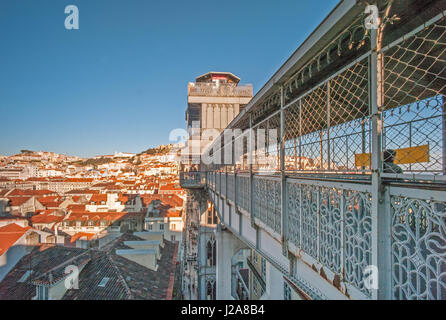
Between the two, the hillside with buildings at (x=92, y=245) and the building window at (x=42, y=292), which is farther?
the hillside with buildings at (x=92, y=245)

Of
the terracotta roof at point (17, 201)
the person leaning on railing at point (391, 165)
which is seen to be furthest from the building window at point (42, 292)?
the terracotta roof at point (17, 201)

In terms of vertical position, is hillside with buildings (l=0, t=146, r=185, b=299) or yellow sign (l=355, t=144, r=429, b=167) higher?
yellow sign (l=355, t=144, r=429, b=167)

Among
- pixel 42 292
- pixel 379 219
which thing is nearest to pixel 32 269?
pixel 42 292

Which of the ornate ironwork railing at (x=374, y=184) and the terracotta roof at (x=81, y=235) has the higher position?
the ornate ironwork railing at (x=374, y=184)

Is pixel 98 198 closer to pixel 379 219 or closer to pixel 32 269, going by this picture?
pixel 32 269

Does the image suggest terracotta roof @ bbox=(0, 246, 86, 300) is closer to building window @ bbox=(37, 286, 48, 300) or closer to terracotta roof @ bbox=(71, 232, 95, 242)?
building window @ bbox=(37, 286, 48, 300)

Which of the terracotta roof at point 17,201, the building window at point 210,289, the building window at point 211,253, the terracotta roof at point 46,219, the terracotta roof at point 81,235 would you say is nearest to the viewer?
the building window at point 210,289

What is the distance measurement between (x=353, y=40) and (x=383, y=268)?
186 centimetres

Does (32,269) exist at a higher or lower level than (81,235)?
higher

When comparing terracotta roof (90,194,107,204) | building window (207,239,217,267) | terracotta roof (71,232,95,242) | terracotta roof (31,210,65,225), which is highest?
terracotta roof (90,194,107,204)

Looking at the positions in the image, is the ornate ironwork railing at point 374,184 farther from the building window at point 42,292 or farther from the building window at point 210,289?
the building window at point 210,289

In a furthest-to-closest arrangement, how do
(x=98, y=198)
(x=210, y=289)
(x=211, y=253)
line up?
(x=98, y=198) → (x=211, y=253) → (x=210, y=289)

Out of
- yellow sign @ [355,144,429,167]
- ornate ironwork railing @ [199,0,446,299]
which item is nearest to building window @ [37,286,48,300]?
ornate ironwork railing @ [199,0,446,299]
